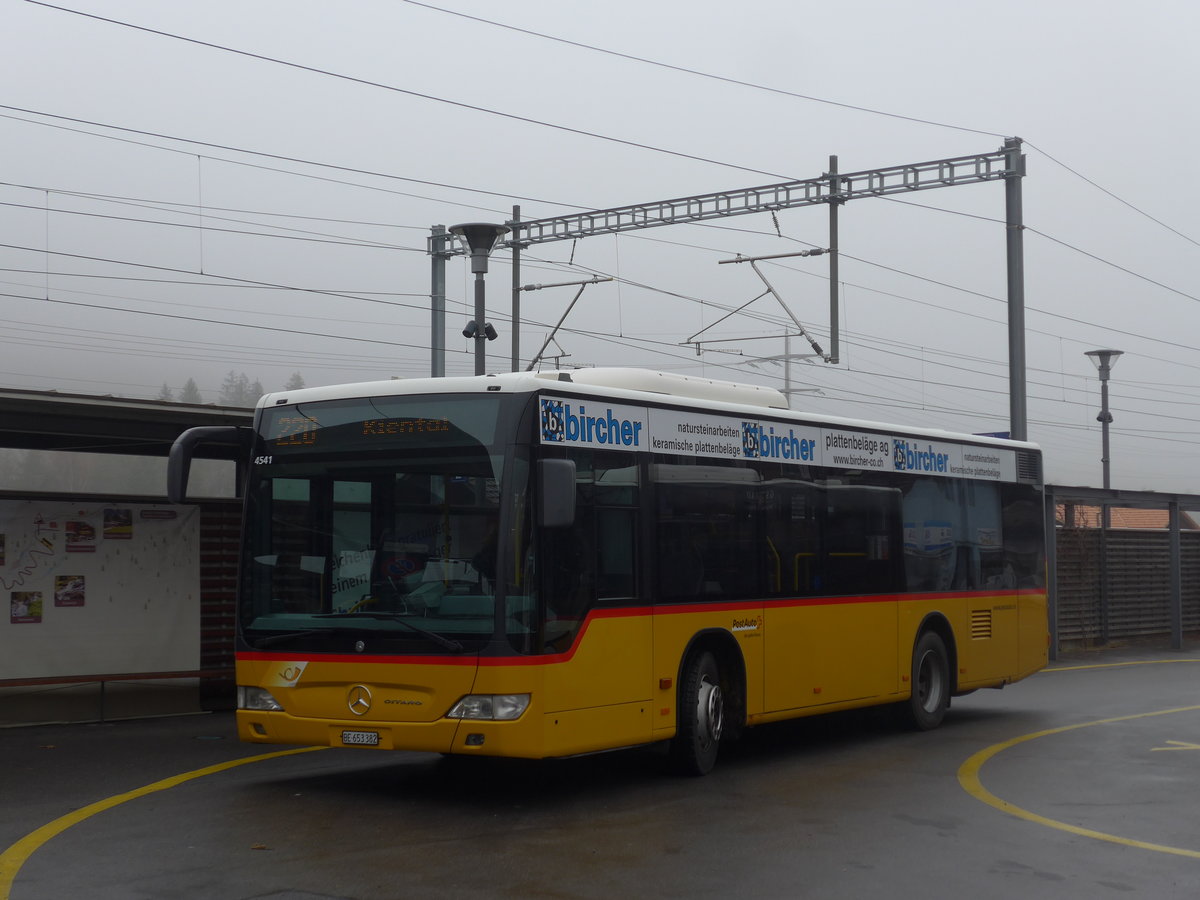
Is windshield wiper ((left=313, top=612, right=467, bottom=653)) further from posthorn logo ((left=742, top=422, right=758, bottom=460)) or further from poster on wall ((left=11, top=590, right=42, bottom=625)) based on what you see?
poster on wall ((left=11, top=590, right=42, bottom=625))

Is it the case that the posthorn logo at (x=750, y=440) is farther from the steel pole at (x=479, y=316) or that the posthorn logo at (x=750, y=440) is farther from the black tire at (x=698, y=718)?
the steel pole at (x=479, y=316)

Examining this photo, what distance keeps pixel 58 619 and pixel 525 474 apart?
7518 millimetres

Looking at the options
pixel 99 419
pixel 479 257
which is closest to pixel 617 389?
pixel 99 419

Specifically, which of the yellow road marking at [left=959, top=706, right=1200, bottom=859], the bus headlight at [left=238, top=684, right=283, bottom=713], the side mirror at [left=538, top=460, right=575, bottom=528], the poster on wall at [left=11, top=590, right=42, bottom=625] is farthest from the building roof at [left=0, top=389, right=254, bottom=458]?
the yellow road marking at [left=959, top=706, right=1200, bottom=859]

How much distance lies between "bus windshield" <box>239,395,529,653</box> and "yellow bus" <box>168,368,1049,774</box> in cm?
1

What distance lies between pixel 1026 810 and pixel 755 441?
375 cm

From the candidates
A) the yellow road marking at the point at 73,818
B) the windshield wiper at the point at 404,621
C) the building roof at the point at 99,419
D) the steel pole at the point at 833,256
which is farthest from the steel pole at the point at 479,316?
the windshield wiper at the point at 404,621

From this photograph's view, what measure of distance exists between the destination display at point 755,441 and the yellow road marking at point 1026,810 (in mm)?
2725

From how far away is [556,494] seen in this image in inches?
373

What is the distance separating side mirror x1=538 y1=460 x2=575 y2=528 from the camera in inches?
371

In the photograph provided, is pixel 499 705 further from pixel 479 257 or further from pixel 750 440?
pixel 479 257

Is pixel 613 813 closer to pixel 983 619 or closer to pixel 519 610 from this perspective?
pixel 519 610

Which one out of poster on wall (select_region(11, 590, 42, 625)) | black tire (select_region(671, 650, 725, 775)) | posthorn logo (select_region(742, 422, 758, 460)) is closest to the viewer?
black tire (select_region(671, 650, 725, 775))

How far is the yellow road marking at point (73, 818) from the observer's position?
7793 millimetres
